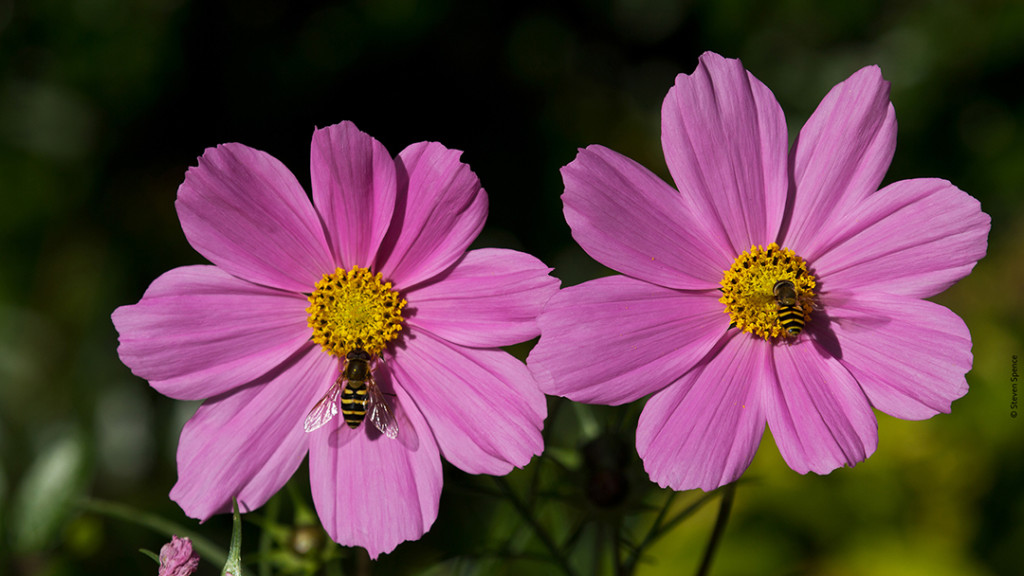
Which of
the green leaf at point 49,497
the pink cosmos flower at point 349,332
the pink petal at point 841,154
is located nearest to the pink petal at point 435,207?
the pink cosmos flower at point 349,332

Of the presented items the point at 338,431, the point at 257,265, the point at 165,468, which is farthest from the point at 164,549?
the point at 165,468

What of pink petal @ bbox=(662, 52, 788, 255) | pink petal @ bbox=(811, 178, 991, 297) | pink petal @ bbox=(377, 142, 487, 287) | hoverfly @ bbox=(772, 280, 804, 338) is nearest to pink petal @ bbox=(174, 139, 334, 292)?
pink petal @ bbox=(377, 142, 487, 287)

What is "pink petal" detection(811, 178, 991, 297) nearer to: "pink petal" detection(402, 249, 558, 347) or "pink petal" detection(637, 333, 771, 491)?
"pink petal" detection(637, 333, 771, 491)

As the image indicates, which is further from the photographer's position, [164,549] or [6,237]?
[6,237]

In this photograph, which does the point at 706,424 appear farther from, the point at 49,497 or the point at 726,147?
the point at 49,497

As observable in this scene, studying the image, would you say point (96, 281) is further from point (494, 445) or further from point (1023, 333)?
point (1023, 333)
